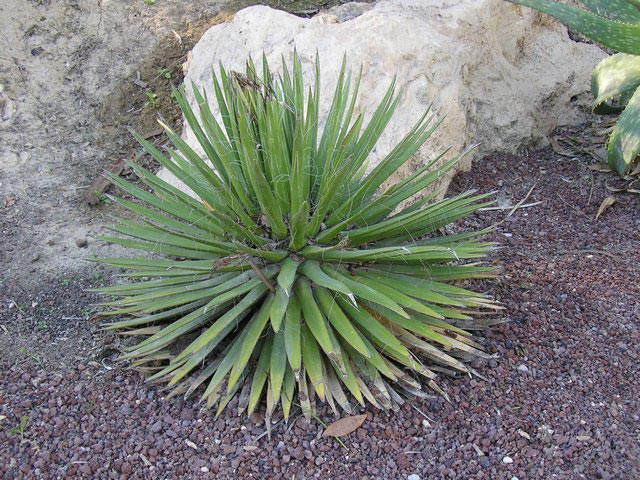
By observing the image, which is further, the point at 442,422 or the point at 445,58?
the point at 445,58

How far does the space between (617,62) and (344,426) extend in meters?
2.90

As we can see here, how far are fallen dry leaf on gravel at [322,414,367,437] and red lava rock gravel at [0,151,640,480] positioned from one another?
1.0 inches

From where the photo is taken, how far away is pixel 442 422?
2.94 metres

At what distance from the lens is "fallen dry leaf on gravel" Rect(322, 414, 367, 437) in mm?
2889

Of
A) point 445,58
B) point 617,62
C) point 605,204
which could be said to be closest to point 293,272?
point 445,58

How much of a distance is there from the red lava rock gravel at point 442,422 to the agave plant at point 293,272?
13 centimetres

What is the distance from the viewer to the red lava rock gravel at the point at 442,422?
2771 millimetres

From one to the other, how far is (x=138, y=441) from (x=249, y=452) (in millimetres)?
463

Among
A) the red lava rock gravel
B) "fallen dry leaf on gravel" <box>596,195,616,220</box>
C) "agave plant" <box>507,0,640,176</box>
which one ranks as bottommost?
"fallen dry leaf on gravel" <box>596,195,616,220</box>

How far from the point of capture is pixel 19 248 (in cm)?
432

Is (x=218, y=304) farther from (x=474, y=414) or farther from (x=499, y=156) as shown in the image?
(x=499, y=156)

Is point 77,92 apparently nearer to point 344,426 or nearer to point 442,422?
point 344,426

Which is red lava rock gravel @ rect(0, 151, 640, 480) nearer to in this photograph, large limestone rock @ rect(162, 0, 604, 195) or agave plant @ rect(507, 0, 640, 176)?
agave plant @ rect(507, 0, 640, 176)

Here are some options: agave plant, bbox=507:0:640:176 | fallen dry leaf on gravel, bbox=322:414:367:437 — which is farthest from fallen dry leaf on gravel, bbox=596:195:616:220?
fallen dry leaf on gravel, bbox=322:414:367:437
